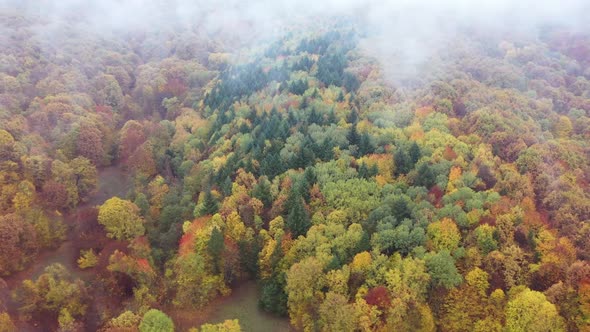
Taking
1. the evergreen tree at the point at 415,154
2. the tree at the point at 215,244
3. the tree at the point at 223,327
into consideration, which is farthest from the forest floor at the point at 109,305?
the evergreen tree at the point at 415,154

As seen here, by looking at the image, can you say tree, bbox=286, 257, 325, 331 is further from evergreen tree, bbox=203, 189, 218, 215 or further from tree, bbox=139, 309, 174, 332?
evergreen tree, bbox=203, 189, 218, 215

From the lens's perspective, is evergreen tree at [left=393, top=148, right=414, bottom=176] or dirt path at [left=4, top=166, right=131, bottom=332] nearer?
dirt path at [left=4, top=166, right=131, bottom=332]

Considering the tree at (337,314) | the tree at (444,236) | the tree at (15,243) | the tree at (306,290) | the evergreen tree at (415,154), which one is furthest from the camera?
the evergreen tree at (415,154)

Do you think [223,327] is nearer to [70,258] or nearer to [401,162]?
[70,258]

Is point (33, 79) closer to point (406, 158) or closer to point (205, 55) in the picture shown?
point (205, 55)

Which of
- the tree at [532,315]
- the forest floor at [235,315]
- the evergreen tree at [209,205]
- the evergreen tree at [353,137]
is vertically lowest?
the forest floor at [235,315]

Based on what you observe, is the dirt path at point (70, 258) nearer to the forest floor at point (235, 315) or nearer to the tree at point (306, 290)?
the forest floor at point (235, 315)

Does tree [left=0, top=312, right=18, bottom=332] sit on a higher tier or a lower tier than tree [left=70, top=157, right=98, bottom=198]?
lower

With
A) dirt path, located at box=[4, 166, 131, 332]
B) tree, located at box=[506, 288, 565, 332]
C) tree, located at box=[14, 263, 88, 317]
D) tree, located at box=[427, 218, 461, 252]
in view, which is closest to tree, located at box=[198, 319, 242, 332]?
dirt path, located at box=[4, 166, 131, 332]
